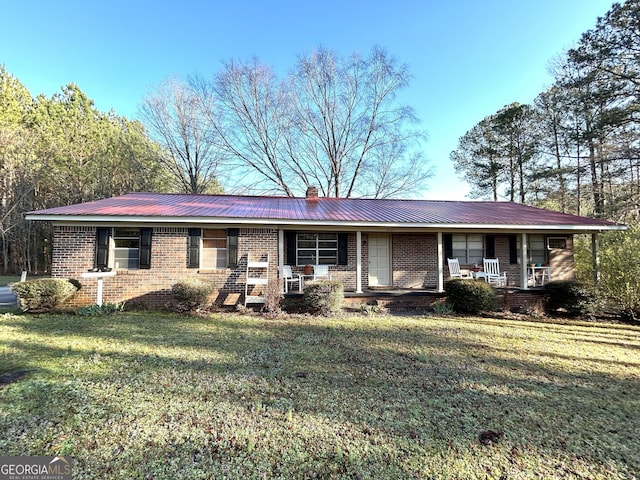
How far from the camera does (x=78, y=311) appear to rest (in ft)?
25.3

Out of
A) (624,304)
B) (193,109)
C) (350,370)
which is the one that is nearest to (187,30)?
(193,109)

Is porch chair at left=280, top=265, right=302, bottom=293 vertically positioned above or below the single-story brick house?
below

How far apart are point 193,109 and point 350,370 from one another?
22949 millimetres

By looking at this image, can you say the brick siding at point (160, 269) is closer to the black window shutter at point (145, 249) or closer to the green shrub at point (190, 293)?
the black window shutter at point (145, 249)

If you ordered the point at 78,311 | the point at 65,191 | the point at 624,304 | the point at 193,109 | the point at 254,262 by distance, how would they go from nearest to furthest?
the point at 78,311, the point at 624,304, the point at 254,262, the point at 65,191, the point at 193,109

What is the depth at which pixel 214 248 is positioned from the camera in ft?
31.0

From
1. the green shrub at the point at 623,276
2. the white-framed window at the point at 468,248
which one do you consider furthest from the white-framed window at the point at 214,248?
the green shrub at the point at 623,276

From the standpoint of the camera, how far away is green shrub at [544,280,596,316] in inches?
340

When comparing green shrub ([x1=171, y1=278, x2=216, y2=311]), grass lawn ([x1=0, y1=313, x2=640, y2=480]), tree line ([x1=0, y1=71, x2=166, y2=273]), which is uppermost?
tree line ([x1=0, y1=71, x2=166, y2=273])

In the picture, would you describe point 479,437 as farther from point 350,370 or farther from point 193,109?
point 193,109

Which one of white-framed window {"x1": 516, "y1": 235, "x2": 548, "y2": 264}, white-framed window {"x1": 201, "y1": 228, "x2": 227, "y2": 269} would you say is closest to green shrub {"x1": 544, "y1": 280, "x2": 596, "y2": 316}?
white-framed window {"x1": 516, "y1": 235, "x2": 548, "y2": 264}

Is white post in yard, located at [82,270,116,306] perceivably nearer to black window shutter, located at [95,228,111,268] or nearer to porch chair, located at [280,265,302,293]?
black window shutter, located at [95,228,111,268]

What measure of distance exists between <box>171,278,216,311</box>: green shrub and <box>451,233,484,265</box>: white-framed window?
29.8 feet
